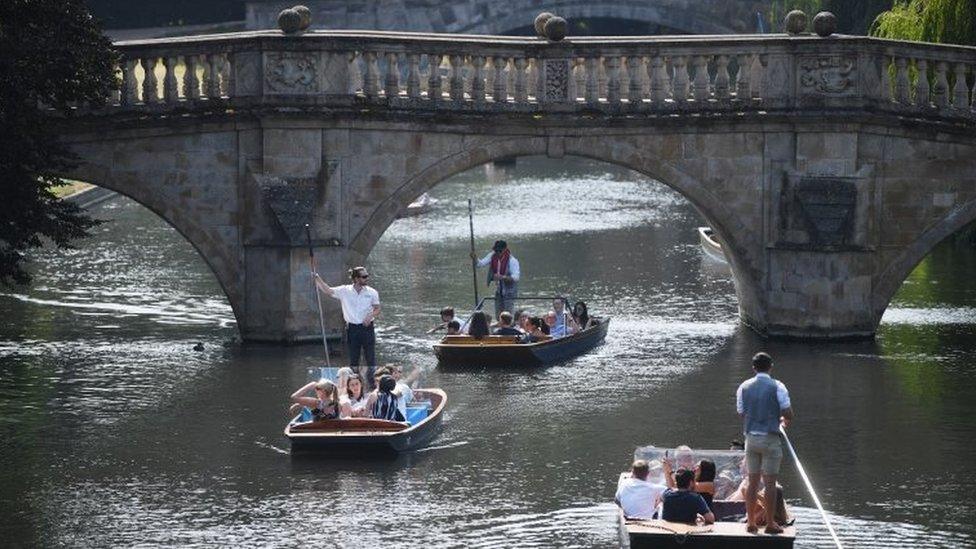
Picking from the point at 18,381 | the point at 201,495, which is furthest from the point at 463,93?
the point at 201,495

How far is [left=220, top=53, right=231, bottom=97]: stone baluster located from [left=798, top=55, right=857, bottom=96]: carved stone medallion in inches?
377

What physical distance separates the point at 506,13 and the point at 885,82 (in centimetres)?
3783

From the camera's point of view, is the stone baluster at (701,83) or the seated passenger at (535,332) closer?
the seated passenger at (535,332)

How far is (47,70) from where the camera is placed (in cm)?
3441

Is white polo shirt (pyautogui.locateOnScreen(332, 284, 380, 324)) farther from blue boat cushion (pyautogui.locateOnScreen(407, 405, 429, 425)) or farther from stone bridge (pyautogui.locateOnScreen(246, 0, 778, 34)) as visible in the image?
stone bridge (pyautogui.locateOnScreen(246, 0, 778, 34))

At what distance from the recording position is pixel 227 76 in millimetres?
38188

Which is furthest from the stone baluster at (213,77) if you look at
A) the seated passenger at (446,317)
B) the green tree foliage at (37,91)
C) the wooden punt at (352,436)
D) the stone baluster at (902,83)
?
the stone baluster at (902,83)

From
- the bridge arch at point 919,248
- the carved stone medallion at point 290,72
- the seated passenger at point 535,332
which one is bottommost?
the seated passenger at point 535,332

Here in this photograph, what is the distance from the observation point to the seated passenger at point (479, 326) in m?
37.2

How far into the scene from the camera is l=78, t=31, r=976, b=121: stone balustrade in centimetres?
3788

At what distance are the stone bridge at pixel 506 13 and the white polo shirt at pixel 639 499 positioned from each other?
48.9 meters

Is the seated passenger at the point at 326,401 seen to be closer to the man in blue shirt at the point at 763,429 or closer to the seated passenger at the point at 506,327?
the man in blue shirt at the point at 763,429

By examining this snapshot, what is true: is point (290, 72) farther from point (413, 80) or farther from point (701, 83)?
point (701, 83)

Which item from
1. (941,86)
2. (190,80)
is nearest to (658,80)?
(941,86)
